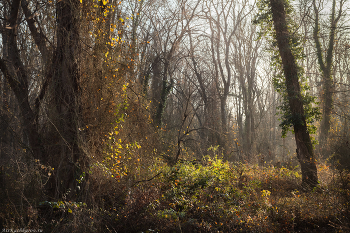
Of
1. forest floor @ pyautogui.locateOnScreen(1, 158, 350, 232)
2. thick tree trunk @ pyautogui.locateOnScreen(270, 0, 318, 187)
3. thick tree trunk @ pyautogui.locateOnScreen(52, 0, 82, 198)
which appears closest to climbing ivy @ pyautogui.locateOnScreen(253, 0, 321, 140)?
thick tree trunk @ pyautogui.locateOnScreen(270, 0, 318, 187)

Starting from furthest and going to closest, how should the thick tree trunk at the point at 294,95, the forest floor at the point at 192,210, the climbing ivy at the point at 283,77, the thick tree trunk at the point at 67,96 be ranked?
the climbing ivy at the point at 283,77 < the thick tree trunk at the point at 294,95 < the thick tree trunk at the point at 67,96 < the forest floor at the point at 192,210

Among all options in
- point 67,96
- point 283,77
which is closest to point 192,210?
point 67,96

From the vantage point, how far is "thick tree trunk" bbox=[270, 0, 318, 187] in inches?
364

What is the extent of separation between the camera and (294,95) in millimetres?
9508

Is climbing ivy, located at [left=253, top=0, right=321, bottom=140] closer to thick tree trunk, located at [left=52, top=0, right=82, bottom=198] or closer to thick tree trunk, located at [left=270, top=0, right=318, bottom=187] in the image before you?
thick tree trunk, located at [left=270, top=0, right=318, bottom=187]

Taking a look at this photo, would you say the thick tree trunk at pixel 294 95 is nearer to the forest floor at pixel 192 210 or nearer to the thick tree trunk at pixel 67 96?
the forest floor at pixel 192 210

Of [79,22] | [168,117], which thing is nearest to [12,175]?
[79,22]

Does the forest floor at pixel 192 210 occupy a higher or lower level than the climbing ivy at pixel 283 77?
lower

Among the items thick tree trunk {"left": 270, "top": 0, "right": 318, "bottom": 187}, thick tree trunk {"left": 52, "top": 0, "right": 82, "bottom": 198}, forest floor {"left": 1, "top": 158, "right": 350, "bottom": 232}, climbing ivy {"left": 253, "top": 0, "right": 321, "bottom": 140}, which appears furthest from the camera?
climbing ivy {"left": 253, "top": 0, "right": 321, "bottom": 140}

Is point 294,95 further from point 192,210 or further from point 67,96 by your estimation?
point 67,96

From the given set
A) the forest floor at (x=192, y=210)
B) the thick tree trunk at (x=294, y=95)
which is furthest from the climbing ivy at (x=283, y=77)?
the forest floor at (x=192, y=210)

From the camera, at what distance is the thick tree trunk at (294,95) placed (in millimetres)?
9258

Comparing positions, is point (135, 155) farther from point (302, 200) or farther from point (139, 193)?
point (302, 200)

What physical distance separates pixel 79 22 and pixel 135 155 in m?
3.39
